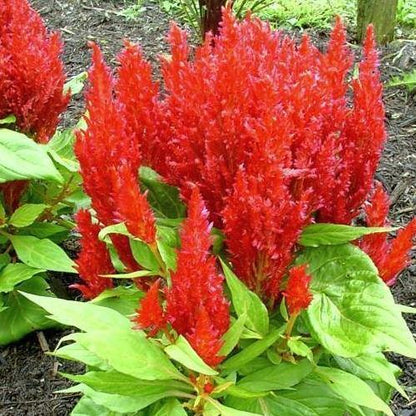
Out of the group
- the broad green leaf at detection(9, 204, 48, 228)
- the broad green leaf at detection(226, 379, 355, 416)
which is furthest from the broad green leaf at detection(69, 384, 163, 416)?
the broad green leaf at detection(9, 204, 48, 228)

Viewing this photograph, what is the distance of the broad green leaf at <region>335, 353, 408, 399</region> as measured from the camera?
204 centimetres

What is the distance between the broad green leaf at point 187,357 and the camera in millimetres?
1779

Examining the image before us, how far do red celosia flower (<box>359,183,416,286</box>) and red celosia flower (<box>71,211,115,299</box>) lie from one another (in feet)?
2.61

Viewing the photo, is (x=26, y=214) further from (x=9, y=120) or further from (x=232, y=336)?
(x=232, y=336)

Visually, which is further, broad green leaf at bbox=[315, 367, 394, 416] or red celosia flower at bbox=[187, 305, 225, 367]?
broad green leaf at bbox=[315, 367, 394, 416]

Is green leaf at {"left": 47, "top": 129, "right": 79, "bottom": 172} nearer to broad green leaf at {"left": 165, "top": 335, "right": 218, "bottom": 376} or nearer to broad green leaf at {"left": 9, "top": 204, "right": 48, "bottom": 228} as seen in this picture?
broad green leaf at {"left": 9, "top": 204, "right": 48, "bottom": 228}

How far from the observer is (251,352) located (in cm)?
203

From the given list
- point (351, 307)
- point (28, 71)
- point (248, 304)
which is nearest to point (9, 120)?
point (28, 71)

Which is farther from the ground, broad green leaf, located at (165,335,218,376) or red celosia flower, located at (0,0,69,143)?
red celosia flower, located at (0,0,69,143)

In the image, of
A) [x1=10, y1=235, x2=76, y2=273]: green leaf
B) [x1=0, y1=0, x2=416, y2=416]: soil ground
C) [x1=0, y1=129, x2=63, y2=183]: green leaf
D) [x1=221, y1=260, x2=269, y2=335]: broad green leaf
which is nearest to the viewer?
[x1=221, y1=260, x2=269, y2=335]: broad green leaf

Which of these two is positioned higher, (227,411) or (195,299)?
(195,299)

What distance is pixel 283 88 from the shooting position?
198cm

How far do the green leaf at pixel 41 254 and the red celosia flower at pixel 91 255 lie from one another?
2.55ft

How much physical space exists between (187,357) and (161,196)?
0.65 metres
